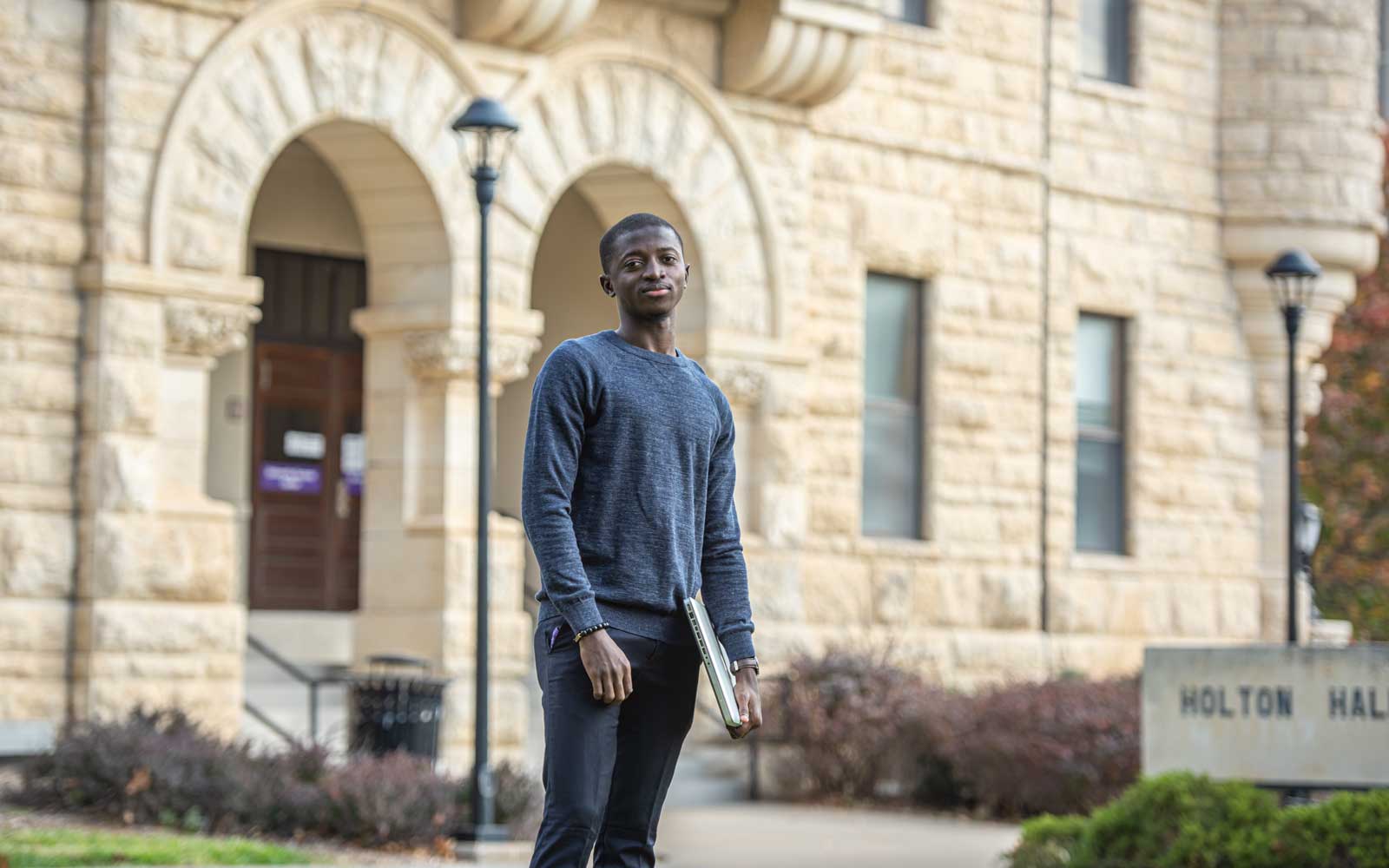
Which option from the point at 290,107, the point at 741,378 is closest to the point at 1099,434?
the point at 741,378

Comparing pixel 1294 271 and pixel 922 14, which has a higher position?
pixel 922 14

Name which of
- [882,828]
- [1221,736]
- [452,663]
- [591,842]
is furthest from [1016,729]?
[591,842]

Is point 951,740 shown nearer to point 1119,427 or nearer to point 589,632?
point 1119,427

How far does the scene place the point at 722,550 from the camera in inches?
233

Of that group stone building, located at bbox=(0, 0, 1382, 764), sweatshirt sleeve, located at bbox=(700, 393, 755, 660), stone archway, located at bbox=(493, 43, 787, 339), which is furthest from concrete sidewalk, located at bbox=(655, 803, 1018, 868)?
sweatshirt sleeve, located at bbox=(700, 393, 755, 660)

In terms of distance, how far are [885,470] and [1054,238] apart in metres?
2.73

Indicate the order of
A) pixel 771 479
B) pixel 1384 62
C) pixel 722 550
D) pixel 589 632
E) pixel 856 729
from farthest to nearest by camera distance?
1. pixel 1384 62
2. pixel 771 479
3. pixel 856 729
4. pixel 722 550
5. pixel 589 632

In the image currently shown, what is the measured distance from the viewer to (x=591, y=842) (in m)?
5.52

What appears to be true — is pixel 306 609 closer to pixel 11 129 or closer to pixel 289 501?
pixel 289 501

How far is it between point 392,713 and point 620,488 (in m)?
9.18

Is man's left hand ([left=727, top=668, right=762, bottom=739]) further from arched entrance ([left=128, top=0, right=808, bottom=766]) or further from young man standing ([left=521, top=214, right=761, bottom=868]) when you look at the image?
arched entrance ([left=128, top=0, right=808, bottom=766])

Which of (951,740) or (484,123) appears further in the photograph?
(951,740)

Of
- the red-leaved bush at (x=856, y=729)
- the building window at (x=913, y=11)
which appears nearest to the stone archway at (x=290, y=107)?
the red-leaved bush at (x=856, y=729)

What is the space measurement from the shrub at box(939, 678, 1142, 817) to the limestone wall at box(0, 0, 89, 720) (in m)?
6.11
